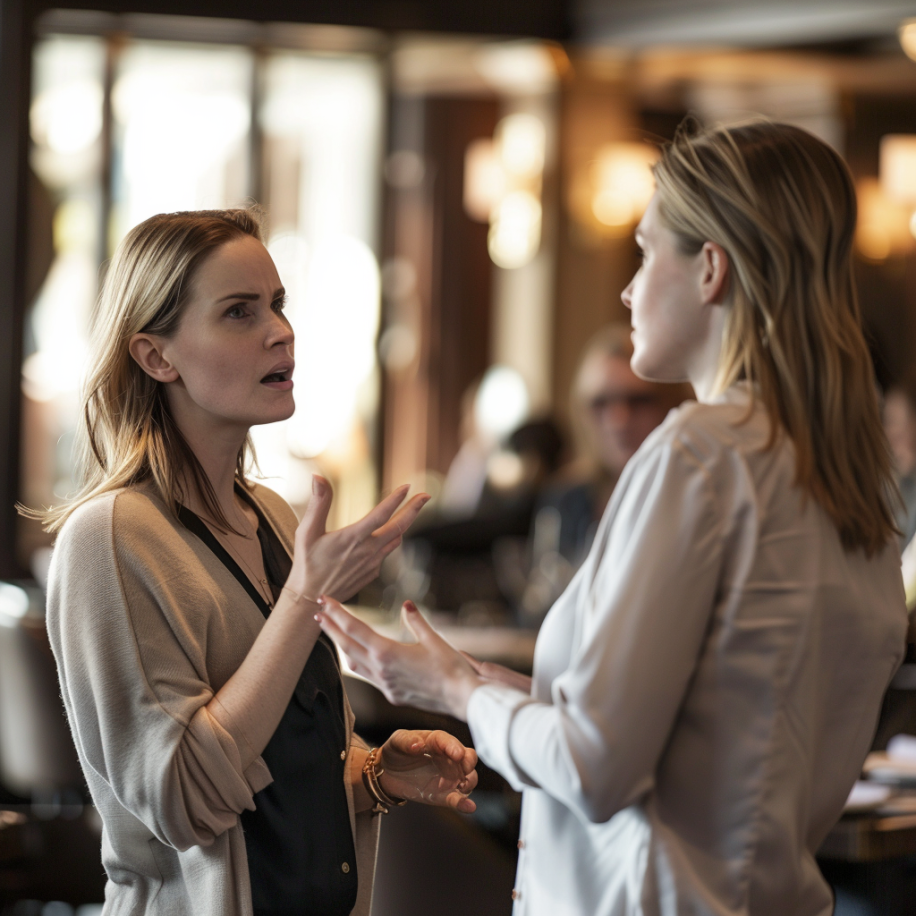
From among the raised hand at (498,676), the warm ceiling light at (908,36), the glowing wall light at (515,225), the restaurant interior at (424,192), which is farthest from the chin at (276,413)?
the glowing wall light at (515,225)

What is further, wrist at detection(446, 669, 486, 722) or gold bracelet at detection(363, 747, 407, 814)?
gold bracelet at detection(363, 747, 407, 814)

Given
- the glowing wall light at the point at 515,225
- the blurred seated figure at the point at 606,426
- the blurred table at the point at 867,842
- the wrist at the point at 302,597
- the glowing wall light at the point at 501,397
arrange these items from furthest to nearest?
the glowing wall light at the point at 501,397
the glowing wall light at the point at 515,225
the blurred seated figure at the point at 606,426
the blurred table at the point at 867,842
the wrist at the point at 302,597

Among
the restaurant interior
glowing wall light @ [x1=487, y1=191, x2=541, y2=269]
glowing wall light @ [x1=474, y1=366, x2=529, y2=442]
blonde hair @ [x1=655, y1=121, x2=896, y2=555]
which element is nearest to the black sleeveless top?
blonde hair @ [x1=655, y1=121, x2=896, y2=555]

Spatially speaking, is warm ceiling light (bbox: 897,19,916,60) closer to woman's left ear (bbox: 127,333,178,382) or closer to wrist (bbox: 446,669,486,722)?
woman's left ear (bbox: 127,333,178,382)

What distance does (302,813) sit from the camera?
1350 millimetres

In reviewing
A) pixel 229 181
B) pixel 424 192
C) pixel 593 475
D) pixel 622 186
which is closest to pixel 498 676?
pixel 593 475

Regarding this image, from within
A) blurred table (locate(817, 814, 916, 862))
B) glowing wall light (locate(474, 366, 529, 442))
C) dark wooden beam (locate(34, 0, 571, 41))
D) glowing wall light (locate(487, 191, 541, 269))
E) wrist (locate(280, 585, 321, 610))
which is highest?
dark wooden beam (locate(34, 0, 571, 41))

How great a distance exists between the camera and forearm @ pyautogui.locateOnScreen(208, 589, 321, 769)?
4.12 feet

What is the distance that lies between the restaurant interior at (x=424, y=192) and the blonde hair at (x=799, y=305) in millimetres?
2778

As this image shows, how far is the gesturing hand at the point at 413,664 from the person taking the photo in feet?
3.89

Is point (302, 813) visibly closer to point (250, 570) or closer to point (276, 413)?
point (250, 570)

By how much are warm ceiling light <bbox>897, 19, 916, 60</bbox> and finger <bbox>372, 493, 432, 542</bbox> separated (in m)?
4.69

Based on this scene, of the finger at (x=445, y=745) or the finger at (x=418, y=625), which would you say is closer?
the finger at (x=418, y=625)

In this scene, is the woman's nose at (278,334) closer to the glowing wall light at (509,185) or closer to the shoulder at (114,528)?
the shoulder at (114,528)
